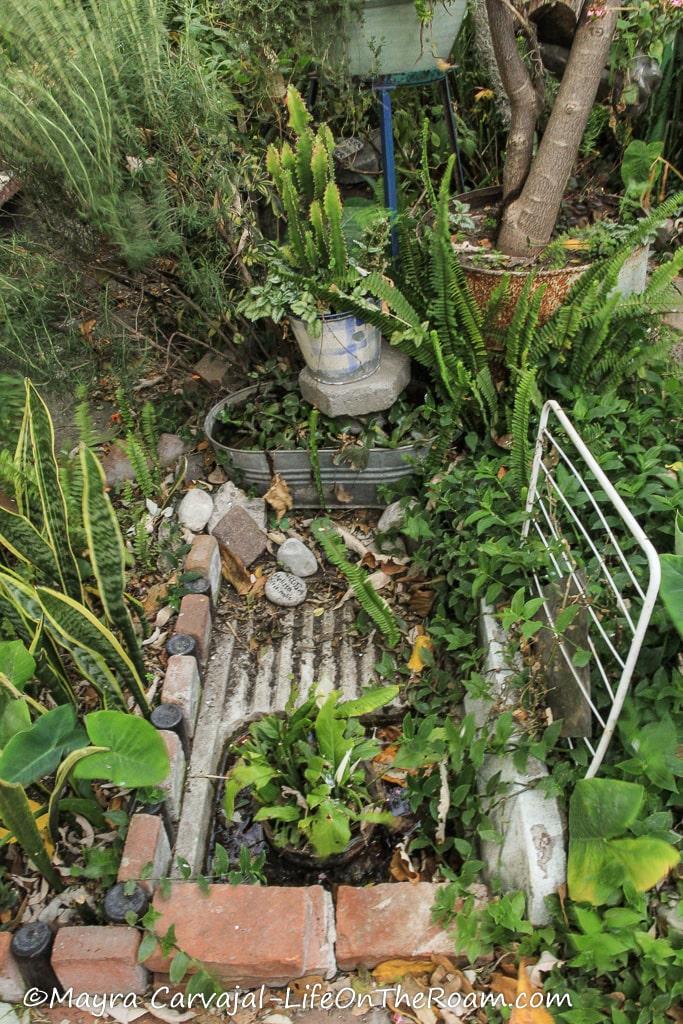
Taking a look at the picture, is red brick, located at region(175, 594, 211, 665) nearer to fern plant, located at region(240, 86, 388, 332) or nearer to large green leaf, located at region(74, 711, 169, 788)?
large green leaf, located at region(74, 711, 169, 788)

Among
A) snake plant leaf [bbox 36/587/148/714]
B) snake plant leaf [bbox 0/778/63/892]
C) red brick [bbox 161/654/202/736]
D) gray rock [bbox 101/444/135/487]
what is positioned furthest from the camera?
gray rock [bbox 101/444/135/487]

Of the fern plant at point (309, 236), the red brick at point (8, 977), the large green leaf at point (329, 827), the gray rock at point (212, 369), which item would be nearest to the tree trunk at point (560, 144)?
the fern plant at point (309, 236)

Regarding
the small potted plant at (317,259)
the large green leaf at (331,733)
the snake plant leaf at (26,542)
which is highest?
the small potted plant at (317,259)

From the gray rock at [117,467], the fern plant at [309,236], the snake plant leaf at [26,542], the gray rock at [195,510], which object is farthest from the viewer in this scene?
the gray rock at [117,467]

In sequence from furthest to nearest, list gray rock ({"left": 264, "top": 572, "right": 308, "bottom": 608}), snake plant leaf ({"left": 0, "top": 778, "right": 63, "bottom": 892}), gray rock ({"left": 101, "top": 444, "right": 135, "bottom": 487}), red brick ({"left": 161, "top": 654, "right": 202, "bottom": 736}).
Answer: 1. gray rock ({"left": 101, "top": 444, "right": 135, "bottom": 487})
2. gray rock ({"left": 264, "top": 572, "right": 308, "bottom": 608})
3. red brick ({"left": 161, "top": 654, "right": 202, "bottom": 736})
4. snake plant leaf ({"left": 0, "top": 778, "right": 63, "bottom": 892})

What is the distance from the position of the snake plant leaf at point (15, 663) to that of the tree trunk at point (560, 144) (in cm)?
230

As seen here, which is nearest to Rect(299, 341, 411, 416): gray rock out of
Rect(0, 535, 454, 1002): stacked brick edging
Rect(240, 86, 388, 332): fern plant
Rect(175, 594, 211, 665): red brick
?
Rect(240, 86, 388, 332): fern plant

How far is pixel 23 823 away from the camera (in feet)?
5.16

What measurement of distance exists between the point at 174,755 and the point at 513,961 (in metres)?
0.96

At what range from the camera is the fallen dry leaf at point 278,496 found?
2.83 m

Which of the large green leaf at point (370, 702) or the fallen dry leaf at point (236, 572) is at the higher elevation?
the large green leaf at point (370, 702)

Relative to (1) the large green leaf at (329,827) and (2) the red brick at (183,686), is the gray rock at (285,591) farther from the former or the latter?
(1) the large green leaf at (329,827)

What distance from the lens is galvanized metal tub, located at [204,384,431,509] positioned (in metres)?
2.76

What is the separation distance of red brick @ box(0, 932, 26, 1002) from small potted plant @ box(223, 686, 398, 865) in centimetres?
54
